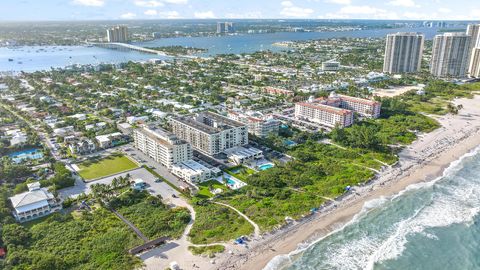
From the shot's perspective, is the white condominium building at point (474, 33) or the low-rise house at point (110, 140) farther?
the white condominium building at point (474, 33)

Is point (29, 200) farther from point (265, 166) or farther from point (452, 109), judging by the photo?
point (452, 109)

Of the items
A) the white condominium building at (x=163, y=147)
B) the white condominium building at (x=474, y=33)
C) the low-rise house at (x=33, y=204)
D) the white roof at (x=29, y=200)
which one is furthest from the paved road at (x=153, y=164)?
the white condominium building at (x=474, y=33)

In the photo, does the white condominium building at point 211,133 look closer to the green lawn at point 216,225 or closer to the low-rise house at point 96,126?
the green lawn at point 216,225

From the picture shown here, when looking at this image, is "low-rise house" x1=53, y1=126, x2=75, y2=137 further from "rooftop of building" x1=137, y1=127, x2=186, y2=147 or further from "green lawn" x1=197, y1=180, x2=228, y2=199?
"green lawn" x1=197, y1=180, x2=228, y2=199

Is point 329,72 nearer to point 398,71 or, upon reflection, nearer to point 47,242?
point 398,71

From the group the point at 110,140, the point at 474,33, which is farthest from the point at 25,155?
the point at 474,33

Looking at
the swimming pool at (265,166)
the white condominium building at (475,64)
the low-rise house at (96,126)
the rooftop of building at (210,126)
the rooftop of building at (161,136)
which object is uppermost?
the white condominium building at (475,64)
